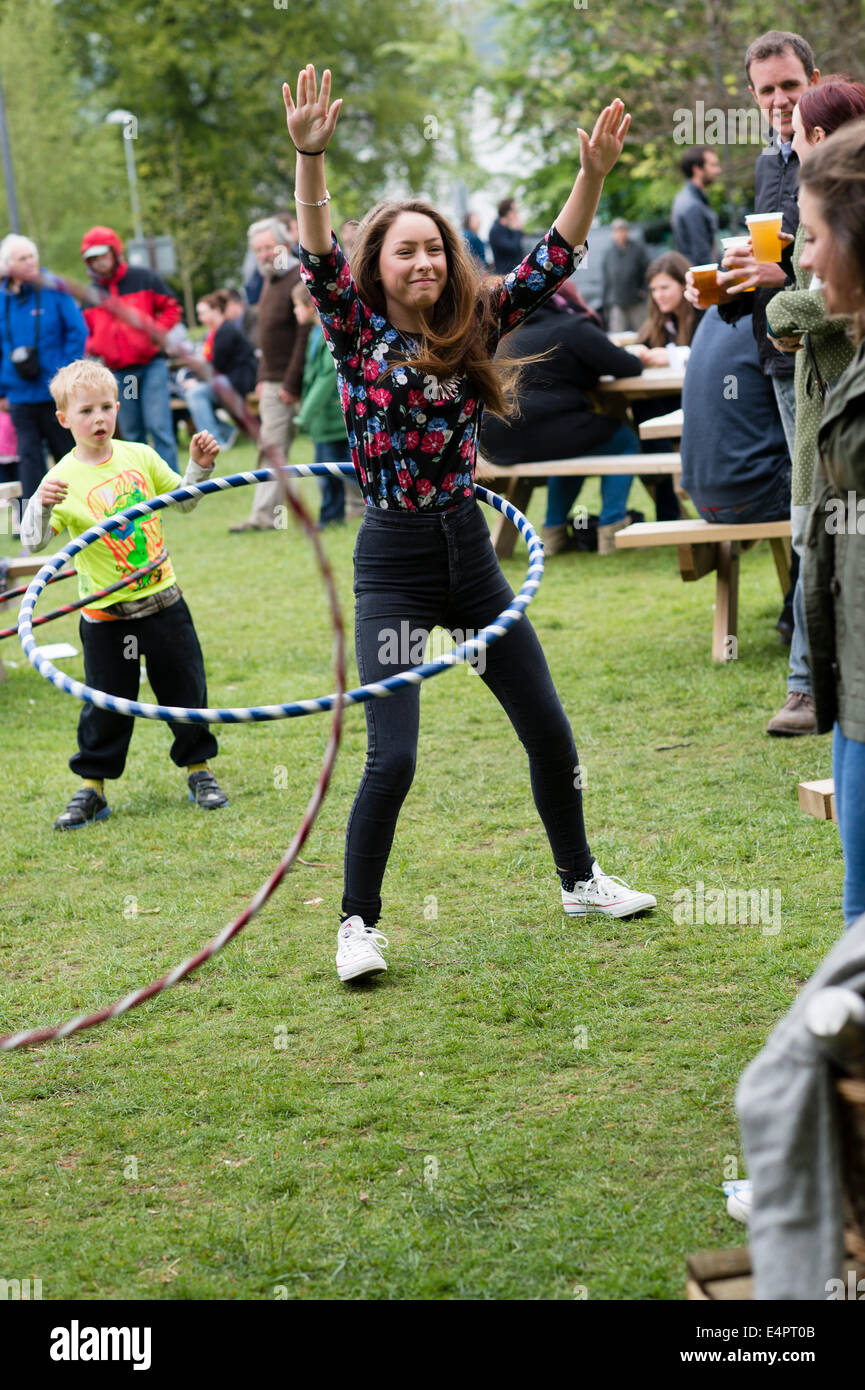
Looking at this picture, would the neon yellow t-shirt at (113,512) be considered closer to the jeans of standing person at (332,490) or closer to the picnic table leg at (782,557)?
the picnic table leg at (782,557)

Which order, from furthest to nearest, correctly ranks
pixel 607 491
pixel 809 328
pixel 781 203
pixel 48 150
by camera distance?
pixel 48 150, pixel 607 491, pixel 781 203, pixel 809 328

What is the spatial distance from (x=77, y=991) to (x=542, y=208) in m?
26.5

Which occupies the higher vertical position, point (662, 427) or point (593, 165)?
point (593, 165)

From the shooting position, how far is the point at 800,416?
465 centimetres

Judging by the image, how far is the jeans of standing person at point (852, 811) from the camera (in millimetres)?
2727

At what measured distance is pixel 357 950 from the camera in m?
4.12

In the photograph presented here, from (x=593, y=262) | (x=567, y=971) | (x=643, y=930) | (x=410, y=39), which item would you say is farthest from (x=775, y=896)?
(x=410, y=39)

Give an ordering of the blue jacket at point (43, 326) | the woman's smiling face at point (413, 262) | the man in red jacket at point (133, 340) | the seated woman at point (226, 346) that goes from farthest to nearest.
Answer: the seated woman at point (226, 346)
the man in red jacket at point (133, 340)
the blue jacket at point (43, 326)
the woman's smiling face at point (413, 262)

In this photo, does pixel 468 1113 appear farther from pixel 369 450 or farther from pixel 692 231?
pixel 692 231

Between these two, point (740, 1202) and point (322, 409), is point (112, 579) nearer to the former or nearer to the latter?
point (740, 1202)

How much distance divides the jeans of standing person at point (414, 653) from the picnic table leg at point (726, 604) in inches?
114

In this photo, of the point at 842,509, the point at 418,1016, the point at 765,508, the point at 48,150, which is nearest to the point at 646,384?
the point at 765,508

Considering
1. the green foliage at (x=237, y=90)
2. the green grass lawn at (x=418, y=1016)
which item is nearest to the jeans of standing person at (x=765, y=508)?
the green grass lawn at (x=418, y=1016)

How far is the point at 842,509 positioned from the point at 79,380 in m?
3.57
